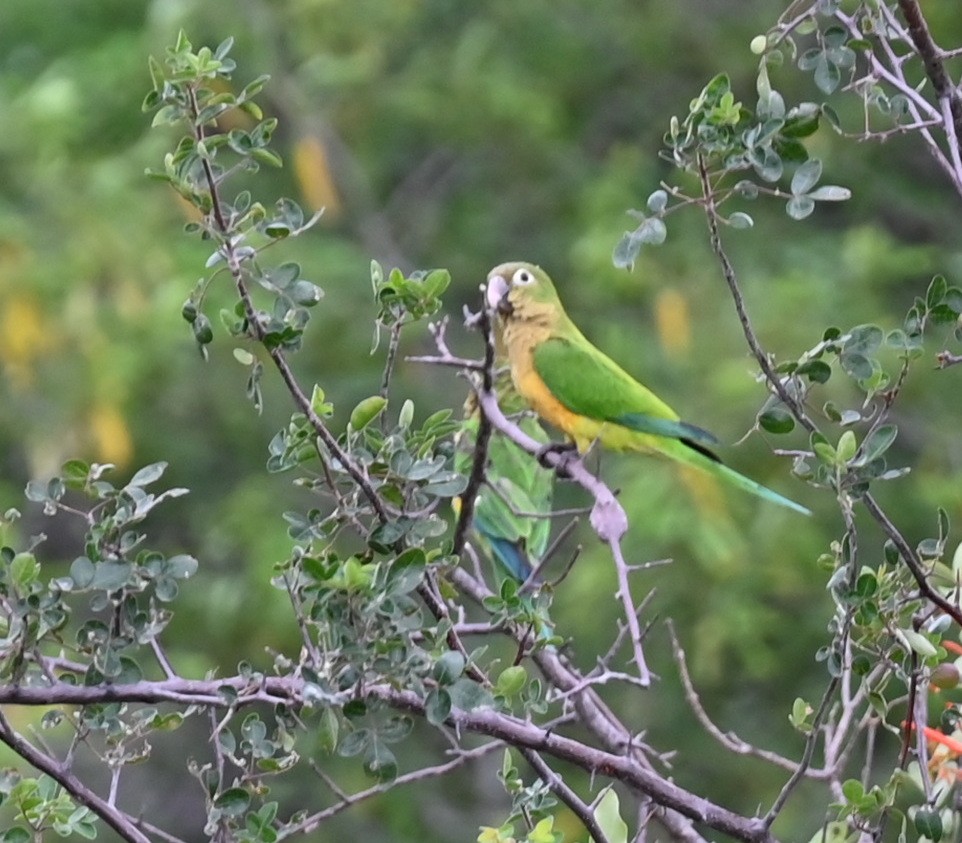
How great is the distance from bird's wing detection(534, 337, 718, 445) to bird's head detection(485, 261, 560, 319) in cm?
14

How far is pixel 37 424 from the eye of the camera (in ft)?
20.3

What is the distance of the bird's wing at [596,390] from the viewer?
12.7ft

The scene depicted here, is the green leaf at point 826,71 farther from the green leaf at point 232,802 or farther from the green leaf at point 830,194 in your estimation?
the green leaf at point 232,802

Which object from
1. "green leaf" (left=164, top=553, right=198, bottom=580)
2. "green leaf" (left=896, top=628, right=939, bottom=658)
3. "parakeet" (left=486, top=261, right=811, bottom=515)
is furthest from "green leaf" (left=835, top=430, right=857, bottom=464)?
"parakeet" (left=486, top=261, right=811, bottom=515)

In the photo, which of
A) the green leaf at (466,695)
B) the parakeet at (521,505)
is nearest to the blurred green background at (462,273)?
the parakeet at (521,505)

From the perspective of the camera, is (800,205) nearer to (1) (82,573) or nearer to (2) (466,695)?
(2) (466,695)

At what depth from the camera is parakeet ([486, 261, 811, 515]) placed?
3.81m

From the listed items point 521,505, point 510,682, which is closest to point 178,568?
point 510,682

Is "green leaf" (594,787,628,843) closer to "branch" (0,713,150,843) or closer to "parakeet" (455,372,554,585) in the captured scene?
"branch" (0,713,150,843)

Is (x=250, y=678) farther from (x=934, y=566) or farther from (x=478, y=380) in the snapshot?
(x=478, y=380)

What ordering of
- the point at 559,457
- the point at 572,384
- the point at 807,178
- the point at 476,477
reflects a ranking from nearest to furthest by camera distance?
1. the point at 807,178
2. the point at 476,477
3. the point at 559,457
4. the point at 572,384

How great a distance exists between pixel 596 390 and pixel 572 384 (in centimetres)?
6

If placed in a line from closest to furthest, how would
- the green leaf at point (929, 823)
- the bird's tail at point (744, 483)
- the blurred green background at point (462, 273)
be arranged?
1. the green leaf at point (929, 823)
2. the bird's tail at point (744, 483)
3. the blurred green background at point (462, 273)

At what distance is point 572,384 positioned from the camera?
394 centimetres
